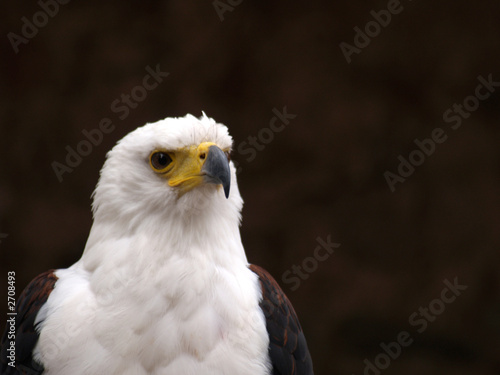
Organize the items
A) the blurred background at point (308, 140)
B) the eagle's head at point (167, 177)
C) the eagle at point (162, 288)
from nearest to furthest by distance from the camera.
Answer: the eagle at point (162, 288) < the eagle's head at point (167, 177) < the blurred background at point (308, 140)

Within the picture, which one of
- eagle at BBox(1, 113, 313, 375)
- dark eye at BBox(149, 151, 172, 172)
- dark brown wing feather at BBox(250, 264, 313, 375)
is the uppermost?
dark eye at BBox(149, 151, 172, 172)

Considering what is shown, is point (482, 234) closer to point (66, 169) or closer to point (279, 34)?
point (279, 34)

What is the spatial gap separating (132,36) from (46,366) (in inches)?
119

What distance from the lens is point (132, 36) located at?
5312mm

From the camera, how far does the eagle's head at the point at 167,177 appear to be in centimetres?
303

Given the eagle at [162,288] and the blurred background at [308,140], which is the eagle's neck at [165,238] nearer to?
the eagle at [162,288]

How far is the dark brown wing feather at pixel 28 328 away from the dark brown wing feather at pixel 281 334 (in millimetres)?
952

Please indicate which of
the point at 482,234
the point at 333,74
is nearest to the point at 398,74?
the point at 333,74

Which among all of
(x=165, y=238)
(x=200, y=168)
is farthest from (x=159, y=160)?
(x=165, y=238)

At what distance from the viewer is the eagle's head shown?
303 cm

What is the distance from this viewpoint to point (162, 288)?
295cm

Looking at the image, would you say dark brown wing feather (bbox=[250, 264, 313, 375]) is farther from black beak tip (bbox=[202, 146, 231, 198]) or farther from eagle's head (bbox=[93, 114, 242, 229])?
black beak tip (bbox=[202, 146, 231, 198])

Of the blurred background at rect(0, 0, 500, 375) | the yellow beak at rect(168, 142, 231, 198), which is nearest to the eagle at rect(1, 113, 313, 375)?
the yellow beak at rect(168, 142, 231, 198)

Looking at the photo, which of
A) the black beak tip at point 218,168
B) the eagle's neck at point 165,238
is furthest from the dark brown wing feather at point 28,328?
the black beak tip at point 218,168
